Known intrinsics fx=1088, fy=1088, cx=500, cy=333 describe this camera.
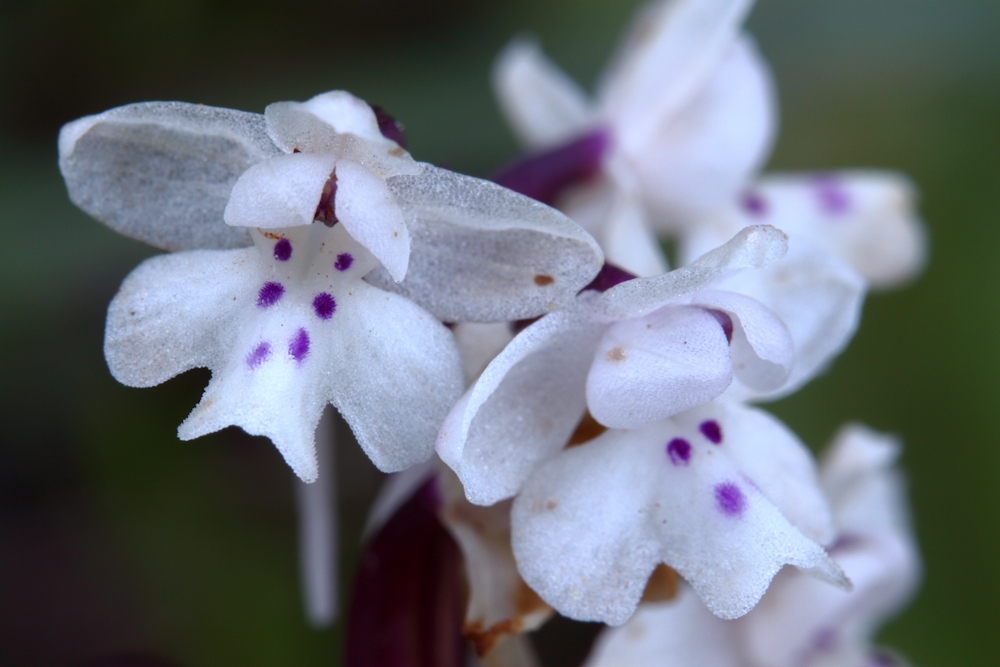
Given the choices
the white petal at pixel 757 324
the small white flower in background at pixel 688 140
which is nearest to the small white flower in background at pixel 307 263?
the white petal at pixel 757 324

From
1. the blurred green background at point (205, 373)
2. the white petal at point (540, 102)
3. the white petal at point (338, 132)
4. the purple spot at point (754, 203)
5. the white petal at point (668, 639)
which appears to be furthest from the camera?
the blurred green background at point (205, 373)

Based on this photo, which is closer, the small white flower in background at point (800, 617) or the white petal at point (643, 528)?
the white petal at point (643, 528)

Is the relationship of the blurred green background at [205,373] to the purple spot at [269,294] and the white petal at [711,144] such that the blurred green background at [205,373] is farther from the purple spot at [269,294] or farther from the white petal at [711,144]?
the purple spot at [269,294]

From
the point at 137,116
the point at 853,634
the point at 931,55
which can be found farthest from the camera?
the point at 931,55

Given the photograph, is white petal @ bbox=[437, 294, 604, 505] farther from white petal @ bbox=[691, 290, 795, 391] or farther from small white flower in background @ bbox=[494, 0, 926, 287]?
small white flower in background @ bbox=[494, 0, 926, 287]

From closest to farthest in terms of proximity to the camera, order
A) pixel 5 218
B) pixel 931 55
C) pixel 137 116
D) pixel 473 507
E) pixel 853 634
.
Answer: pixel 137 116 → pixel 473 507 → pixel 853 634 → pixel 5 218 → pixel 931 55

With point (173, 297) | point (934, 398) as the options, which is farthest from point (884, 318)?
point (173, 297)

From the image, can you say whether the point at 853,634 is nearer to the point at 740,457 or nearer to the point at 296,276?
the point at 740,457
